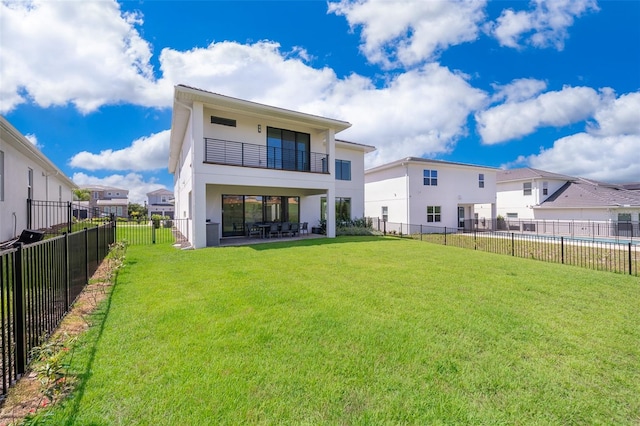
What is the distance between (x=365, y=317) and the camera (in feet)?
14.5

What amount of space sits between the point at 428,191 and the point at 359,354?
76.8 feet

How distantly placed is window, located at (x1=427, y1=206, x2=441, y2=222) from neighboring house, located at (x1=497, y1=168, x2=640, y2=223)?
509 inches

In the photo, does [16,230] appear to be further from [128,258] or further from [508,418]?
[508,418]

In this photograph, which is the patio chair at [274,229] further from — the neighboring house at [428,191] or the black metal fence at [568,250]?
the neighboring house at [428,191]

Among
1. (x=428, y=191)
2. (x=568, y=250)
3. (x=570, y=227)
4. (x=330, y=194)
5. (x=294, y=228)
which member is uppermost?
(x=428, y=191)

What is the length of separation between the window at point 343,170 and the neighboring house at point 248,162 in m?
2.65

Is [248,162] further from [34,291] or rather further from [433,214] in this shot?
[433,214]

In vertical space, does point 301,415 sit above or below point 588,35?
below

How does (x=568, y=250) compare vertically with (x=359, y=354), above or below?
below

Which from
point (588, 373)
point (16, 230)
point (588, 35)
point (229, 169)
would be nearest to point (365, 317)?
point (588, 373)

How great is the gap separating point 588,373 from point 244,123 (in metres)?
15.4

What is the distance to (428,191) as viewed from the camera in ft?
80.7

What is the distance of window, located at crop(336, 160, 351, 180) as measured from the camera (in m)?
20.0

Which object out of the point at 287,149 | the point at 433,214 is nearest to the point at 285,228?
the point at 287,149
